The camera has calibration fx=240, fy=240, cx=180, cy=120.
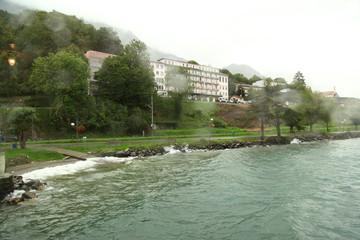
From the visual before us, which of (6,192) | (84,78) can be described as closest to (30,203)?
(6,192)

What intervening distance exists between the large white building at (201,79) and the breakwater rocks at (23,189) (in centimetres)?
8379

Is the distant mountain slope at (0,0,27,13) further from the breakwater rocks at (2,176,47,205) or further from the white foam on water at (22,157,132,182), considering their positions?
the breakwater rocks at (2,176,47,205)

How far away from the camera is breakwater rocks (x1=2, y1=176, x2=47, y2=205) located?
13533 millimetres

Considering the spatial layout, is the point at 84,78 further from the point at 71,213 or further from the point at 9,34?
the point at 9,34

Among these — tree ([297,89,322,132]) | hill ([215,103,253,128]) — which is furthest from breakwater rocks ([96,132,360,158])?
hill ([215,103,253,128])

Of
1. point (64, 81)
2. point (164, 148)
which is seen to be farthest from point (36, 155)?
point (64, 81)

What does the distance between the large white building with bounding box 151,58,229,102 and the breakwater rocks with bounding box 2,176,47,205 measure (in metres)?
83.8

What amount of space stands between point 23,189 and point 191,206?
11017 mm

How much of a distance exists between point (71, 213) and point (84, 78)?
4190cm

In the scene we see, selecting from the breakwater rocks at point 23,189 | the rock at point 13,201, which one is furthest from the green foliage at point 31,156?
the rock at point 13,201

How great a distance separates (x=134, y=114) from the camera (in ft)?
181

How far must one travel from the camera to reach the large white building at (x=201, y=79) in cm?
10138

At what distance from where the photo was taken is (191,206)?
42.9ft

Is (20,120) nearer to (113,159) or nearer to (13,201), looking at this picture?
(113,159)
